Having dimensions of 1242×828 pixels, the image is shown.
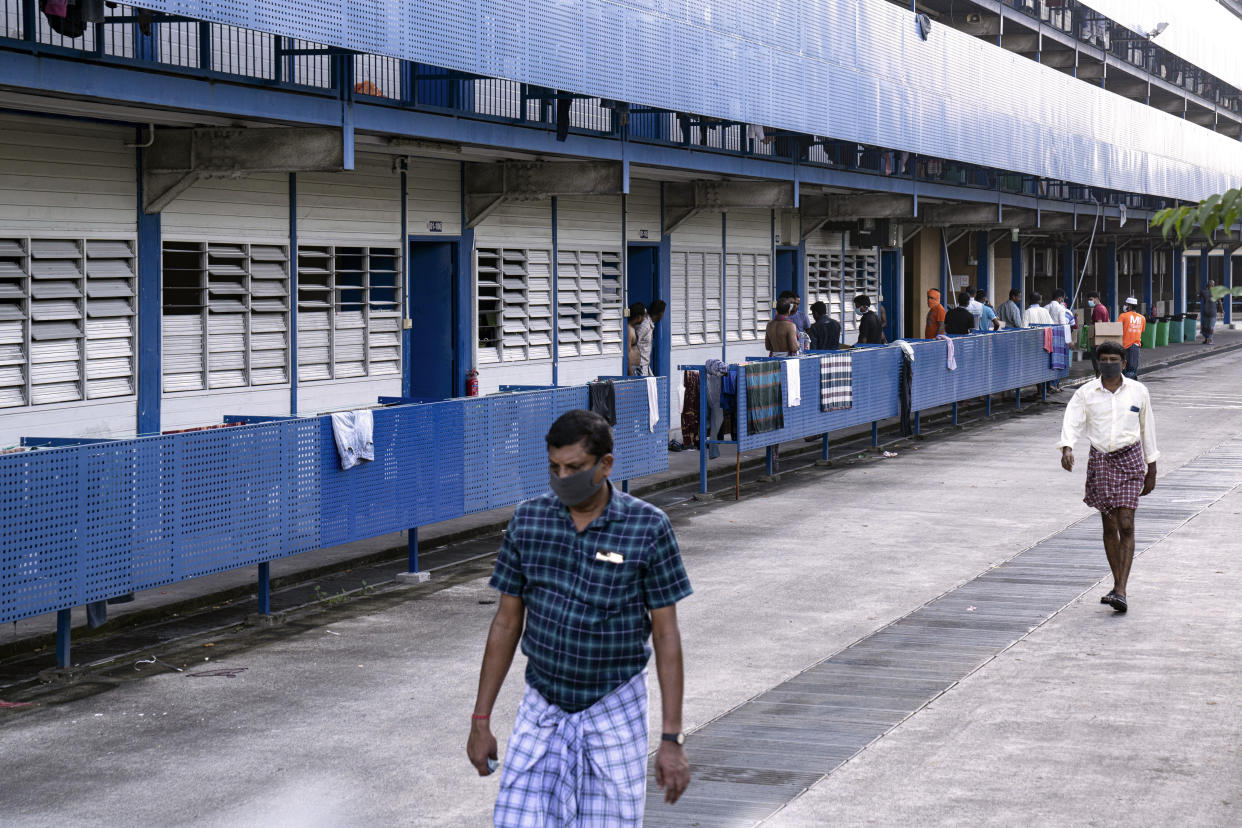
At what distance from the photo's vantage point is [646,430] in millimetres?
16641

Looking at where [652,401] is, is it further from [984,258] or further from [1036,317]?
[984,258]

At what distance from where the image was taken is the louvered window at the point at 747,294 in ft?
89.8

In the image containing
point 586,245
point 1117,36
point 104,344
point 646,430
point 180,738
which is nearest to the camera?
point 180,738

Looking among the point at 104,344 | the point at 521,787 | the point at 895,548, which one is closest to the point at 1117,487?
the point at 895,548

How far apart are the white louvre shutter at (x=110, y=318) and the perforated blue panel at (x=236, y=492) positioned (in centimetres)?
311

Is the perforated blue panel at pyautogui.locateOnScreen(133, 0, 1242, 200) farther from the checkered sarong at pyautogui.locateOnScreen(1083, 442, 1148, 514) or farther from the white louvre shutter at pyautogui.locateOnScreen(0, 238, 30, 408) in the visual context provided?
the checkered sarong at pyautogui.locateOnScreen(1083, 442, 1148, 514)

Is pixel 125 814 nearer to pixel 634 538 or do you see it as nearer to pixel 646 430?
pixel 634 538

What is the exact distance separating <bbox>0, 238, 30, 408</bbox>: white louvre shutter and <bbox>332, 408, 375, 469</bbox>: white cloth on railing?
3.06m

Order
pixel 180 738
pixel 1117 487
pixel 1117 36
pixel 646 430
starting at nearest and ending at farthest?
1. pixel 180 738
2. pixel 1117 487
3. pixel 646 430
4. pixel 1117 36

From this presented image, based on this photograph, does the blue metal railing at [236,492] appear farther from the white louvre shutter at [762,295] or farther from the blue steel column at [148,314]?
the white louvre shutter at [762,295]

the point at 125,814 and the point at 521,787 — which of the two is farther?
the point at 125,814

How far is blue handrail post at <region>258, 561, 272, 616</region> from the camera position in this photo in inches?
455

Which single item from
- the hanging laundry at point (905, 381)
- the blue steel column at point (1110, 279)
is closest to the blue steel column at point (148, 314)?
the hanging laundry at point (905, 381)

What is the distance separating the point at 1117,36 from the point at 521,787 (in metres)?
45.1
